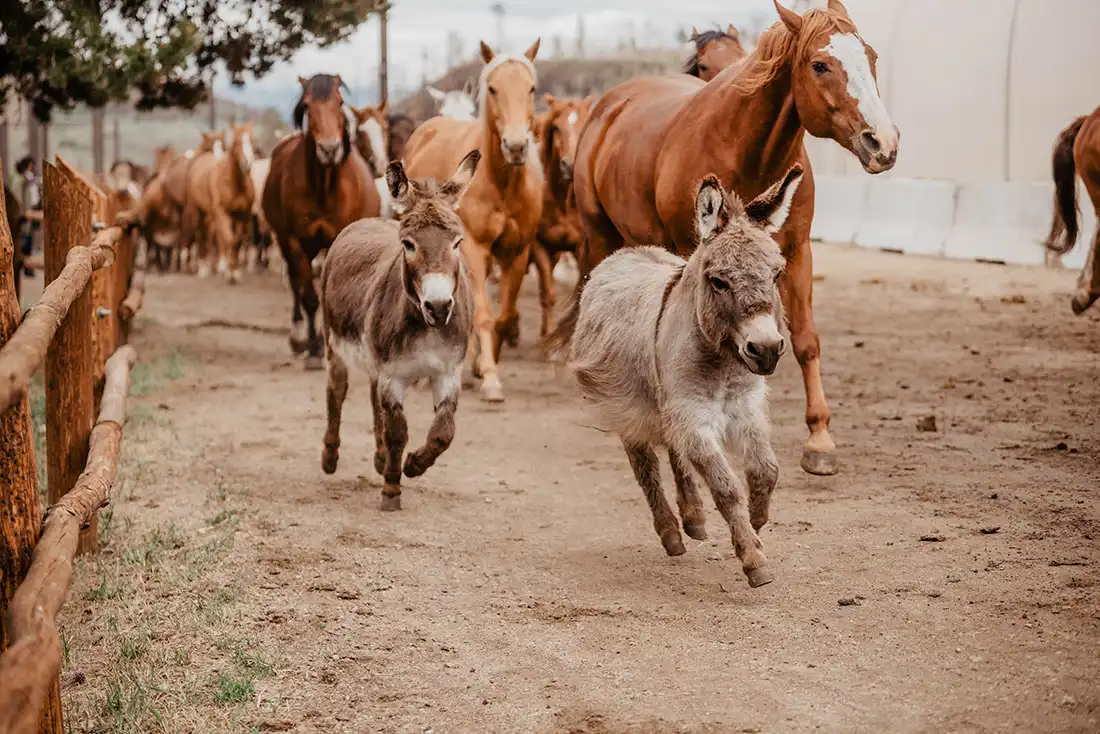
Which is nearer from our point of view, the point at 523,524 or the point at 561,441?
the point at 523,524

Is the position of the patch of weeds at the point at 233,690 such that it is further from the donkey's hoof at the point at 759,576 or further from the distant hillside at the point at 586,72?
the distant hillside at the point at 586,72

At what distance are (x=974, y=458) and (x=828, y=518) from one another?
57.3 inches

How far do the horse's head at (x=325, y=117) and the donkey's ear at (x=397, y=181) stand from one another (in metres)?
4.58

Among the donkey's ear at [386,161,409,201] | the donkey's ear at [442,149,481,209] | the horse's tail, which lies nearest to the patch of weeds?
the donkey's ear at [386,161,409,201]

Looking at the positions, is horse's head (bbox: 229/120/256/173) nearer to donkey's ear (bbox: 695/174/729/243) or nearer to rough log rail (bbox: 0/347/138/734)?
donkey's ear (bbox: 695/174/729/243)

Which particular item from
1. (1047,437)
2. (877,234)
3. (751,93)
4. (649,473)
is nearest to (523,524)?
(649,473)

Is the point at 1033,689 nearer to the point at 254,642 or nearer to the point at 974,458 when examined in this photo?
the point at 254,642

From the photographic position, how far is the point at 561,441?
27.0ft

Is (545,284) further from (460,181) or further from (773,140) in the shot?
(460,181)

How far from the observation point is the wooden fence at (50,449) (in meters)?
2.62

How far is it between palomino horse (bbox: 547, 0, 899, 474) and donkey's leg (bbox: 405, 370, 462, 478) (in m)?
0.63

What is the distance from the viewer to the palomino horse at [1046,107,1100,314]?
407 inches

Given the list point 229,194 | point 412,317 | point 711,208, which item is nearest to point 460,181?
point 412,317

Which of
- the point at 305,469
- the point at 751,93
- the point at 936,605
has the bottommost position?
the point at 305,469
